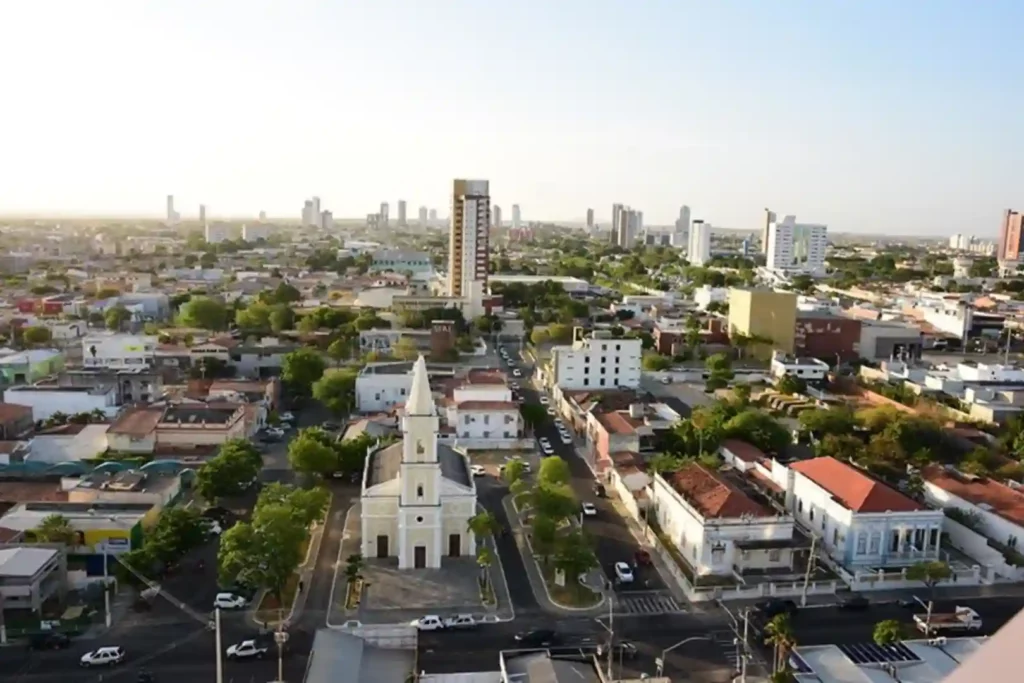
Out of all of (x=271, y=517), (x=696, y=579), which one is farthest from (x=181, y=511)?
(x=696, y=579)

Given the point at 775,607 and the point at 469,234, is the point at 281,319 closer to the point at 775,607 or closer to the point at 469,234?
the point at 469,234

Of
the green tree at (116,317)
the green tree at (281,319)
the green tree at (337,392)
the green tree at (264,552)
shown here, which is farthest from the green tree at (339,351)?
the green tree at (264,552)

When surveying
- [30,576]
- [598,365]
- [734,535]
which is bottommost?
[30,576]

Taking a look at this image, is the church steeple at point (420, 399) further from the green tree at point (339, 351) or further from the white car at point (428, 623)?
the green tree at point (339, 351)

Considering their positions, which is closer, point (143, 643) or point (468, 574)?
point (143, 643)

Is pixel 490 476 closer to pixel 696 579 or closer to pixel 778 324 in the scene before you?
pixel 696 579

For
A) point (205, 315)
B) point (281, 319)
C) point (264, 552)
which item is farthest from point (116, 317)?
point (264, 552)

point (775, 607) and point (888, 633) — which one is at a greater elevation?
point (888, 633)
